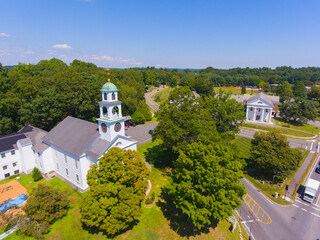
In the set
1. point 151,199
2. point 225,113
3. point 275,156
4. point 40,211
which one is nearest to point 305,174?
point 275,156

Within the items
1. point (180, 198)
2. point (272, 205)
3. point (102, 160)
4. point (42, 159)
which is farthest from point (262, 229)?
point (42, 159)

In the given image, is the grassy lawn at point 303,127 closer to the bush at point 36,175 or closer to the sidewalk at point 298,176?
the sidewalk at point 298,176

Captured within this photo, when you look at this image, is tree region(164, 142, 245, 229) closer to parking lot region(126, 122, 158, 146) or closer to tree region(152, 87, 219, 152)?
tree region(152, 87, 219, 152)

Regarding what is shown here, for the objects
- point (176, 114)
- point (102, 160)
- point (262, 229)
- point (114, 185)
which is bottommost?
point (262, 229)

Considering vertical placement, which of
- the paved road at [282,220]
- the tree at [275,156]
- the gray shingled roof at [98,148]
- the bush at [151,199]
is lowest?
the paved road at [282,220]

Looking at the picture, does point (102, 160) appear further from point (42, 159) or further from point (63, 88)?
point (63, 88)

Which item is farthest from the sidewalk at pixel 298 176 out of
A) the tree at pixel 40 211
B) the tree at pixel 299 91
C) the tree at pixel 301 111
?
the tree at pixel 299 91

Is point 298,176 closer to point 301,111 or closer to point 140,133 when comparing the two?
point 140,133

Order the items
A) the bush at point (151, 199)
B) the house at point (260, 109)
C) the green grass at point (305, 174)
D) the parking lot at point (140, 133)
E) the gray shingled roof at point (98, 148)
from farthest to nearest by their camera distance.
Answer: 1. the house at point (260, 109)
2. the parking lot at point (140, 133)
3. the green grass at point (305, 174)
4. the gray shingled roof at point (98, 148)
5. the bush at point (151, 199)
